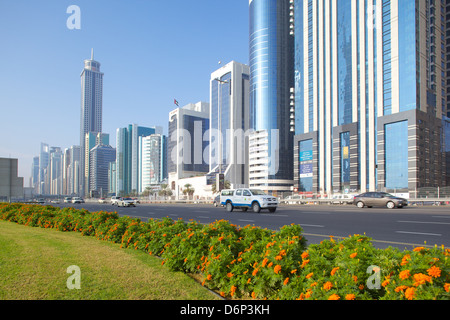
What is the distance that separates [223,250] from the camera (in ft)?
17.3

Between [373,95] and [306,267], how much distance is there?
282 feet

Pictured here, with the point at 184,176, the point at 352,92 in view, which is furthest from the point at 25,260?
the point at 184,176

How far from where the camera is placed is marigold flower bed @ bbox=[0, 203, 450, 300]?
322cm

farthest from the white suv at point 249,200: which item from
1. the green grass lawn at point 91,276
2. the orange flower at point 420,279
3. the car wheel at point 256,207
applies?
the orange flower at point 420,279

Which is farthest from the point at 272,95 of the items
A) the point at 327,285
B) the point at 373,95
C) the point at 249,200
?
the point at 327,285

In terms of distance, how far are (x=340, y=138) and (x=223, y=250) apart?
8942cm

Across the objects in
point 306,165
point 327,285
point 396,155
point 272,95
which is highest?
point 272,95

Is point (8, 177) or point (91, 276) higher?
point (8, 177)

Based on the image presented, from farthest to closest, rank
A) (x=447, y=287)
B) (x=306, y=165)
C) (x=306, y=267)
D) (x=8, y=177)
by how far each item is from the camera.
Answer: (x=306, y=165) → (x=8, y=177) → (x=306, y=267) → (x=447, y=287)

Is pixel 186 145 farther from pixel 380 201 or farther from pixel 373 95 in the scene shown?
pixel 380 201

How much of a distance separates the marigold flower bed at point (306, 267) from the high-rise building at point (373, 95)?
76.5 metres

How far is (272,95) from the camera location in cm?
12475

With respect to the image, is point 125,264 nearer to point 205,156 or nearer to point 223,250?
point 223,250

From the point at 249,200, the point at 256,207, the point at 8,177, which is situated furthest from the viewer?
the point at 8,177
